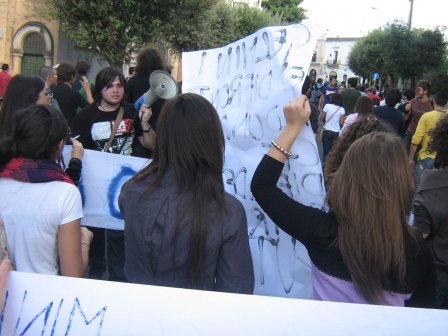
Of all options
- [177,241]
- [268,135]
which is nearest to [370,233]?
[177,241]

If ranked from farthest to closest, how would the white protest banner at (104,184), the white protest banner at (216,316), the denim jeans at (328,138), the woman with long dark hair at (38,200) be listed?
the denim jeans at (328,138)
the white protest banner at (104,184)
the woman with long dark hair at (38,200)
the white protest banner at (216,316)

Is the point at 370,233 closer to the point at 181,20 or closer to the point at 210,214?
the point at 210,214

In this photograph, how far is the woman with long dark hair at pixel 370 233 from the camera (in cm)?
165

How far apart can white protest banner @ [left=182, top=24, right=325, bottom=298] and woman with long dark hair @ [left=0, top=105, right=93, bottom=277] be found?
2.70 feet

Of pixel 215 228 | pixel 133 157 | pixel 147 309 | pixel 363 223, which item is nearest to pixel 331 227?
pixel 363 223

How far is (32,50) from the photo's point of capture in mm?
23109

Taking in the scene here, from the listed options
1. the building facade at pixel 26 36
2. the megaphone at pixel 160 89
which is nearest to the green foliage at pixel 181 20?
the building facade at pixel 26 36

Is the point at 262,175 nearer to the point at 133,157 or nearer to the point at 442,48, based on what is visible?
the point at 133,157

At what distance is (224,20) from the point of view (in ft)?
94.8

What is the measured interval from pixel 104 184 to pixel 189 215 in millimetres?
1768

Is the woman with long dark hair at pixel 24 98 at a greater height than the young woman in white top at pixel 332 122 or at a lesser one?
greater

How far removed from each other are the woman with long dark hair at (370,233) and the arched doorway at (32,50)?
76.7 ft

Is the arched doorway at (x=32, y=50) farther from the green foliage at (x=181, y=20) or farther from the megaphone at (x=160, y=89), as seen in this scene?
the megaphone at (x=160, y=89)

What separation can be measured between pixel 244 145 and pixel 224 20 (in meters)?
27.7
